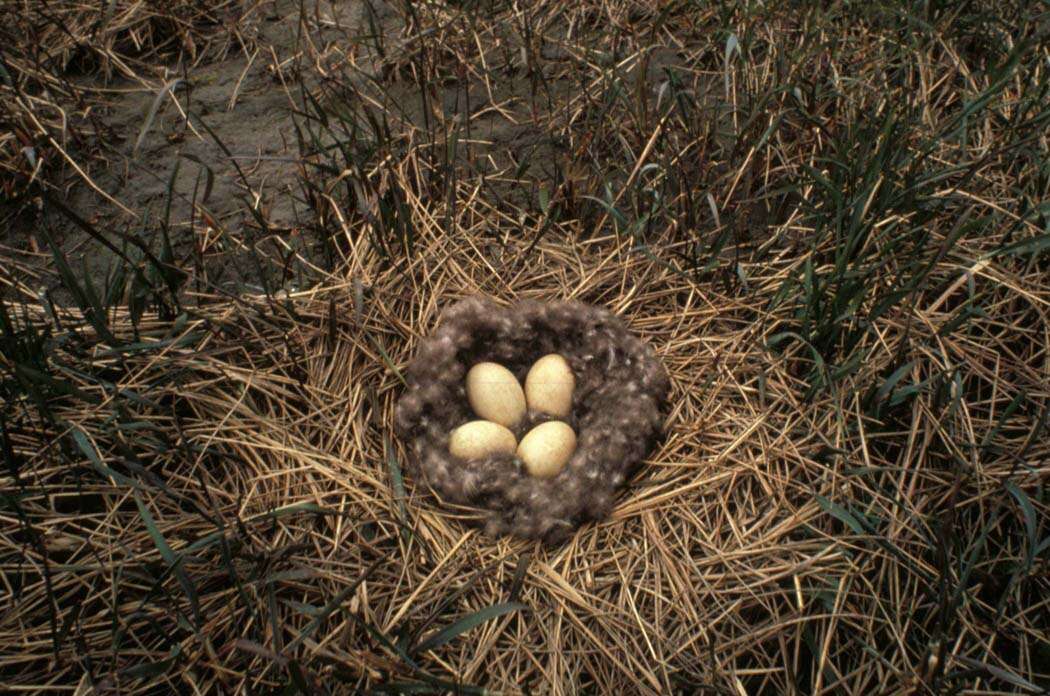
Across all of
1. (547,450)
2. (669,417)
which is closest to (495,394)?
(547,450)

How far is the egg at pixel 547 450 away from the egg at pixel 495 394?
94mm

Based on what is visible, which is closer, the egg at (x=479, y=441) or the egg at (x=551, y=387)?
the egg at (x=479, y=441)

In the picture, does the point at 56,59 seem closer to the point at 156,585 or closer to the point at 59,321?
the point at 59,321

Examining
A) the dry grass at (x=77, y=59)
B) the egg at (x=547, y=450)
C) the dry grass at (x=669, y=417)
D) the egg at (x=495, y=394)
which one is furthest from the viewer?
the dry grass at (x=77, y=59)

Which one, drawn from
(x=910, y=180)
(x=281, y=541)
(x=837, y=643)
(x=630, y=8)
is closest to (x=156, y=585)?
(x=281, y=541)

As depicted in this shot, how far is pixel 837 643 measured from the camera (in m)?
1.94

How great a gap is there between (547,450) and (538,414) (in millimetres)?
174

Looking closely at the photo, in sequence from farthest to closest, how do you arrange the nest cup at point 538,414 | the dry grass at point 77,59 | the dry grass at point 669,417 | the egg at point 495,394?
the dry grass at point 77,59 < the egg at point 495,394 < the nest cup at point 538,414 < the dry grass at point 669,417

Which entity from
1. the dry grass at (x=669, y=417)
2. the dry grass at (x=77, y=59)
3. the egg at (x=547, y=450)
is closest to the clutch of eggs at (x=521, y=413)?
the egg at (x=547, y=450)

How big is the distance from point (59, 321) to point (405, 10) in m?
1.70

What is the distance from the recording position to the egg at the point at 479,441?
2.32 m

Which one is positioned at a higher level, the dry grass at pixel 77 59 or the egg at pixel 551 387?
the dry grass at pixel 77 59

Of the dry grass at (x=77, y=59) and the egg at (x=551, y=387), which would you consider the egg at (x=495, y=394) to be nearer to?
the egg at (x=551, y=387)

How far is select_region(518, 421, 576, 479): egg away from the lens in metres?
2.31
